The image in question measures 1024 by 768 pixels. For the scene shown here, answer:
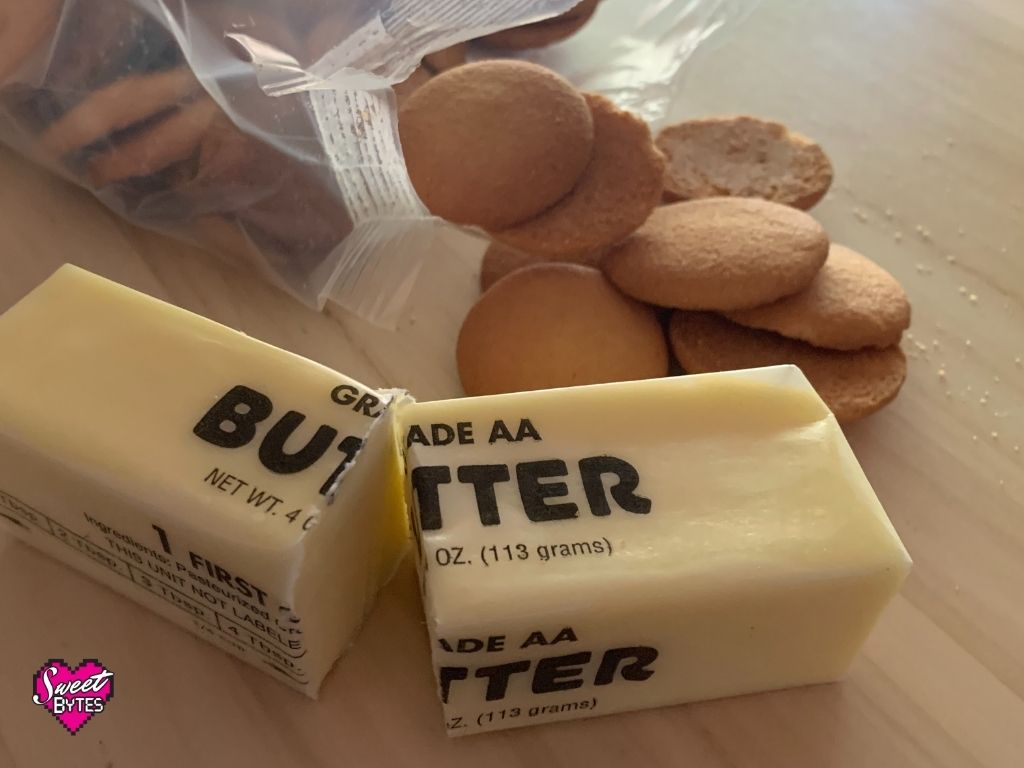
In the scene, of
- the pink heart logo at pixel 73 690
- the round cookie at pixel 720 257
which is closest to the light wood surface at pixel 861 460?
the pink heart logo at pixel 73 690

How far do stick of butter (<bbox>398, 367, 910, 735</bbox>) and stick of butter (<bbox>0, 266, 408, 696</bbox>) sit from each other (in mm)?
34

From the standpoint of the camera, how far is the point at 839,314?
1.68 feet

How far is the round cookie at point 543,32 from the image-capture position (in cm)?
70

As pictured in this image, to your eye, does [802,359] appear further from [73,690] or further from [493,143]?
[73,690]

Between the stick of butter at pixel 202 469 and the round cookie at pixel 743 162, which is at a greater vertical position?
the round cookie at pixel 743 162

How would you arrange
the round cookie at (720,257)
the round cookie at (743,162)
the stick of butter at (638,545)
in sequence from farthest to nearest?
the round cookie at (743,162)
the round cookie at (720,257)
the stick of butter at (638,545)

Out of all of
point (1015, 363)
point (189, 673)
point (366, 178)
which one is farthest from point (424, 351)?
point (1015, 363)

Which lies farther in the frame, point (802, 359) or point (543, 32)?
point (543, 32)

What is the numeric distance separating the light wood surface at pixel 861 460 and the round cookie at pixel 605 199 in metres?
0.09

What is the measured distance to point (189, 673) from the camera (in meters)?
0.42

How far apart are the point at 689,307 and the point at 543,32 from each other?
1.00 ft

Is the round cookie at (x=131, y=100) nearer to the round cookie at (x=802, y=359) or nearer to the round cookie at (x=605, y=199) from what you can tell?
the round cookie at (x=605, y=199)

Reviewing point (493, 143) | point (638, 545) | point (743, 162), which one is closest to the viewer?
point (638, 545)

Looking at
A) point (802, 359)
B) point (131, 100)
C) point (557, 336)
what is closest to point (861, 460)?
point (802, 359)
